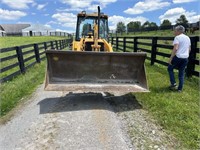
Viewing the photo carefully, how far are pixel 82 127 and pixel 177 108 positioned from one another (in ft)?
6.60

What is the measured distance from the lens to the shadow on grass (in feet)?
16.7

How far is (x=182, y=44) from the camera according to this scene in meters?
6.02

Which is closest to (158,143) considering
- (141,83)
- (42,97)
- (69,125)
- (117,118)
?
(117,118)

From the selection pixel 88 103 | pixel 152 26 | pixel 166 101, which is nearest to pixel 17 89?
pixel 88 103

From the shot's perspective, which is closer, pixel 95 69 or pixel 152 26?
pixel 95 69

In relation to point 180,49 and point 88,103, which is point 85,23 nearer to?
point 180,49

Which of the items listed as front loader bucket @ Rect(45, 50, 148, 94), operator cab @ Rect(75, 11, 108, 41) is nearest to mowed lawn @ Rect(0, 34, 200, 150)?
front loader bucket @ Rect(45, 50, 148, 94)

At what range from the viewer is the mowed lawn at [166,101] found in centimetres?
408

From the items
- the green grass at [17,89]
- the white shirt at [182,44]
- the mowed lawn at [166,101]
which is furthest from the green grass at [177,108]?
the green grass at [17,89]

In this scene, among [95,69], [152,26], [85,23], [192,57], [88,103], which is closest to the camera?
[88,103]

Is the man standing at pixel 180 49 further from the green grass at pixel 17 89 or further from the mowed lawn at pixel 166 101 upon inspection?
the green grass at pixel 17 89

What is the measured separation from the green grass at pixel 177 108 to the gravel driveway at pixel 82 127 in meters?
0.21

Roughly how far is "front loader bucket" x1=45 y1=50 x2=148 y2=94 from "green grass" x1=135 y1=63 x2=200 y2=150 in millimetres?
558

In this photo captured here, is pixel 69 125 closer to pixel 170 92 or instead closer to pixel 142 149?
pixel 142 149
